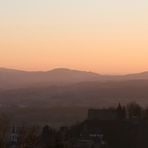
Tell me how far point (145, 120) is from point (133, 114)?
7.32 meters

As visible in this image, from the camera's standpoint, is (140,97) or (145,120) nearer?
(145,120)

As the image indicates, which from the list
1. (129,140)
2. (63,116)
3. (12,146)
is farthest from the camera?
(63,116)

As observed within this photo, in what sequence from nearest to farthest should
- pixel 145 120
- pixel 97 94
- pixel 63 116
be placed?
pixel 145 120
pixel 63 116
pixel 97 94

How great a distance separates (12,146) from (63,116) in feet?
282

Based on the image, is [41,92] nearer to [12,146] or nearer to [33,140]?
[12,146]

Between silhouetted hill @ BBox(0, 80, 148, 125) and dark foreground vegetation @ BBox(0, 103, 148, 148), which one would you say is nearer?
dark foreground vegetation @ BBox(0, 103, 148, 148)

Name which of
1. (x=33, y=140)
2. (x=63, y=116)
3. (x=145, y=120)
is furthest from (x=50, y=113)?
(x=33, y=140)

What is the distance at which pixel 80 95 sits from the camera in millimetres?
164375

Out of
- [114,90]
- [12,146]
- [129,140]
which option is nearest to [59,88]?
[114,90]

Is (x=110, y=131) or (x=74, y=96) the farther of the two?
(x=74, y=96)

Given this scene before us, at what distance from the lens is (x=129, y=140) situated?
4303 cm

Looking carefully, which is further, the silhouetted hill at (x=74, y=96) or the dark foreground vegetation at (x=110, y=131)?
the silhouetted hill at (x=74, y=96)

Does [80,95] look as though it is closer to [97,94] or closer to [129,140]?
[97,94]

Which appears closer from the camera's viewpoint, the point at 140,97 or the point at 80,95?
the point at 140,97
